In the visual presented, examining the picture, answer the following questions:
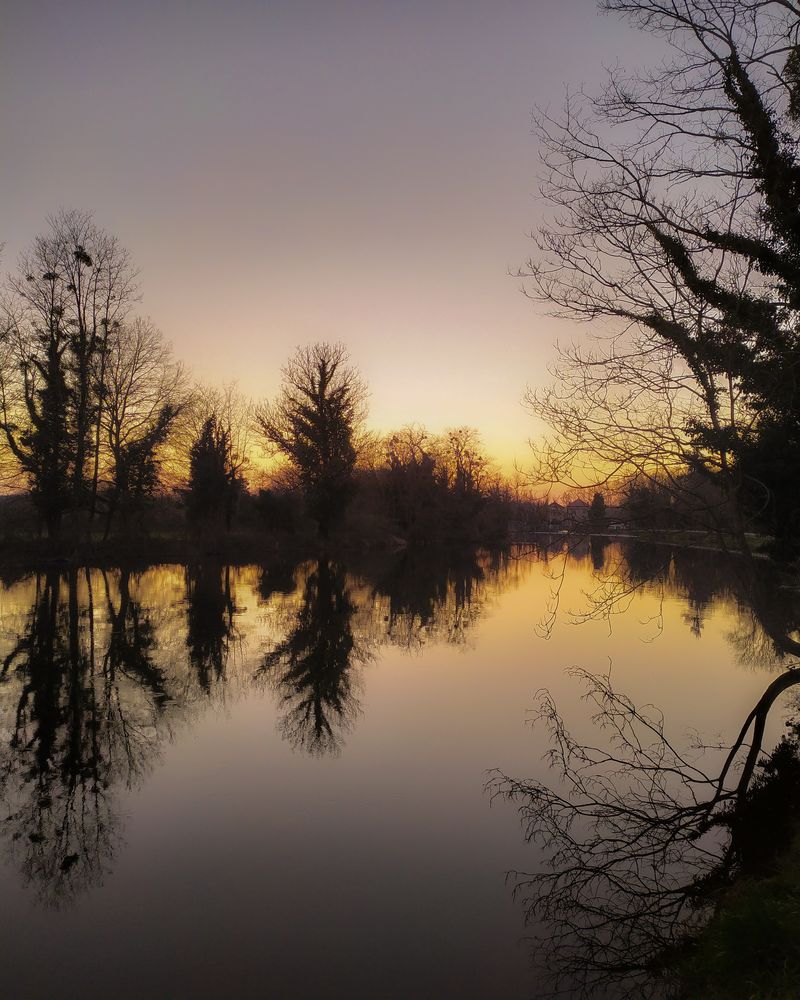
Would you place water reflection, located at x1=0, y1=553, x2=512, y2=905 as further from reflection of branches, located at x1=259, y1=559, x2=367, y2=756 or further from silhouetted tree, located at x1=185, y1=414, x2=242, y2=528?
silhouetted tree, located at x1=185, y1=414, x2=242, y2=528

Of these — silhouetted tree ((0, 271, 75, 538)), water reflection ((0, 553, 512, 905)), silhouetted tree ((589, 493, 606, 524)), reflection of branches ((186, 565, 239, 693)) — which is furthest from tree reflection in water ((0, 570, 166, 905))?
silhouetted tree ((0, 271, 75, 538))

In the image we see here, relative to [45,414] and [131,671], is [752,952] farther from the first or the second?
[45,414]

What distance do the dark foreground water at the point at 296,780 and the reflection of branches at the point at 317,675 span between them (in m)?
0.06

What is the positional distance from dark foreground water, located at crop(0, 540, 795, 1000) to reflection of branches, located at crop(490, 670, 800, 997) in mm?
252

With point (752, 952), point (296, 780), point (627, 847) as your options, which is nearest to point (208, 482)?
point (296, 780)

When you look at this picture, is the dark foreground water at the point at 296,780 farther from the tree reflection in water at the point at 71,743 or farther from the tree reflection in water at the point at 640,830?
the tree reflection in water at the point at 640,830

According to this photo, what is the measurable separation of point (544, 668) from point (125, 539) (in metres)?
25.7

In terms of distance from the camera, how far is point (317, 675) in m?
12.2

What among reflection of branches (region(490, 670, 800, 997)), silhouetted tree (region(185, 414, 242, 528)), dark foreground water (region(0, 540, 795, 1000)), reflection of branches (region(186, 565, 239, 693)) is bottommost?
reflection of branches (region(490, 670, 800, 997))

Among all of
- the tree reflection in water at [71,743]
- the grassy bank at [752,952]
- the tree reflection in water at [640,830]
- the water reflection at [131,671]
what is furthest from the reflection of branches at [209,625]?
the grassy bank at [752,952]

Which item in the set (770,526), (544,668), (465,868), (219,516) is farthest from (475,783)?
(219,516)

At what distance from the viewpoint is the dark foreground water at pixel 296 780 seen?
15.0 feet

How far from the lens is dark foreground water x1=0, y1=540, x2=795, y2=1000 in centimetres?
456

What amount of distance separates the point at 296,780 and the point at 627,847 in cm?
328
